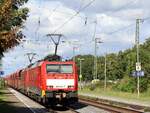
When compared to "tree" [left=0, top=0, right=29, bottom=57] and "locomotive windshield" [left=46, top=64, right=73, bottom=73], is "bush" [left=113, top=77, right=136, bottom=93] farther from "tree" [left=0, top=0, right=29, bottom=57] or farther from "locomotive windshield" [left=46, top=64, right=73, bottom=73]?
"tree" [left=0, top=0, right=29, bottom=57]

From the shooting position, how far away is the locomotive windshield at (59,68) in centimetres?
3399

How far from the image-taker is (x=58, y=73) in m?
33.9

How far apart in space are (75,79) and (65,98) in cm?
139

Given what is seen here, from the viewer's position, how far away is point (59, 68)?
34.1 metres

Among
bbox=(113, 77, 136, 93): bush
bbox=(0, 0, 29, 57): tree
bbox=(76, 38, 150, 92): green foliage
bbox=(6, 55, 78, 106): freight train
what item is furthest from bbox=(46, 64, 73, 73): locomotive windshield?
bbox=(113, 77, 136, 93): bush

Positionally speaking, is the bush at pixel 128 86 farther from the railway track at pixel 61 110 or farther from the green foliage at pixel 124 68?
the railway track at pixel 61 110

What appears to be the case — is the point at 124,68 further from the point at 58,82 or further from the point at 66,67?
the point at 58,82

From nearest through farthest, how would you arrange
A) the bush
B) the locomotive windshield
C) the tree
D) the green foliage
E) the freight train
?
the tree, the freight train, the locomotive windshield, the bush, the green foliage

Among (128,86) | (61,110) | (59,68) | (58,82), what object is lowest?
(61,110)

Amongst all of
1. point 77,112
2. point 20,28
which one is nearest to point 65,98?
point 77,112

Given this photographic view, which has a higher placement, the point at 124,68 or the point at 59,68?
the point at 124,68

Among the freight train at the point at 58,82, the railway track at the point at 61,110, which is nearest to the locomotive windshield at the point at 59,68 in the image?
the freight train at the point at 58,82

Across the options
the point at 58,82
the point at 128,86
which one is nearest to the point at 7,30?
the point at 58,82

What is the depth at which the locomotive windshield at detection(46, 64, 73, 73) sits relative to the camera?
3399cm
